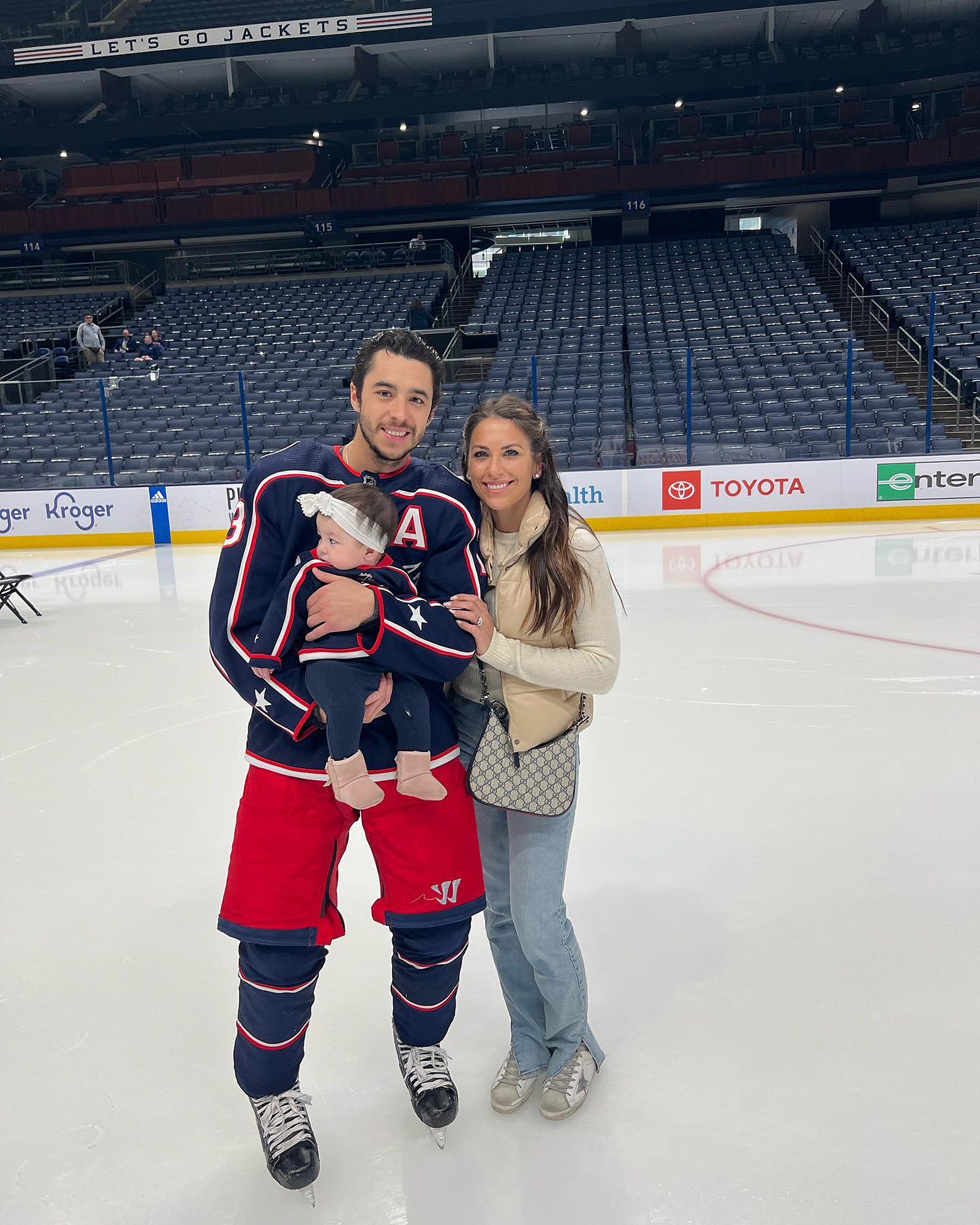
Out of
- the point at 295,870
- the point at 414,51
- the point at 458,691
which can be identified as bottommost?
the point at 295,870

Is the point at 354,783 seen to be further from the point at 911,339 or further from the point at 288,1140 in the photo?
the point at 911,339

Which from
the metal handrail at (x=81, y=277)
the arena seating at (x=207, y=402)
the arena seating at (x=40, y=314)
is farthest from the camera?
the metal handrail at (x=81, y=277)

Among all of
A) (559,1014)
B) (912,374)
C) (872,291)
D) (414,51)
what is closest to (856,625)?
(559,1014)

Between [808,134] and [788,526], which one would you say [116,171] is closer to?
[808,134]

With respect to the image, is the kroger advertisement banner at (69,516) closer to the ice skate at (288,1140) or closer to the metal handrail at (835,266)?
the ice skate at (288,1140)

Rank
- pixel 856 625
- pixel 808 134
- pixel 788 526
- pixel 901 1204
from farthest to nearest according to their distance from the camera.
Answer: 1. pixel 808 134
2. pixel 788 526
3. pixel 856 625
4. pixel 901 1204

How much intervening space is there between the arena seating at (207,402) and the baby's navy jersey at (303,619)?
11.3m

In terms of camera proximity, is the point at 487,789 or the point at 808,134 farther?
the point at 808,134

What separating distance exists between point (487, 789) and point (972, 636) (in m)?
5.38

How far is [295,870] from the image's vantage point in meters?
1.81

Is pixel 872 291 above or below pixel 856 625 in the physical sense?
above

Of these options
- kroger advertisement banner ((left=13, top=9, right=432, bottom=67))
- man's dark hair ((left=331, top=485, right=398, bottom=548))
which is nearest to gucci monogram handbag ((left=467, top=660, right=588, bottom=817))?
man's dark hair ((left=331, top=485, right=398, bottom=548))

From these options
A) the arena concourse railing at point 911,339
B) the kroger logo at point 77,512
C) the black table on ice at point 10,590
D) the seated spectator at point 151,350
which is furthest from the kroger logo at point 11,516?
the arena concourse railing at point 911,339

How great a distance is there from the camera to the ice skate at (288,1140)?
1.86 m
